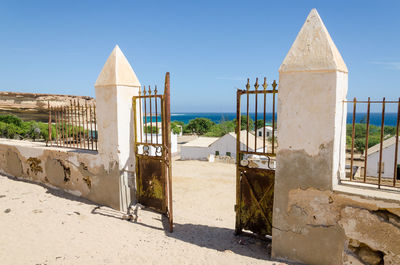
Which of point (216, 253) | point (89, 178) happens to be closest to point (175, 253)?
point (216, 253)

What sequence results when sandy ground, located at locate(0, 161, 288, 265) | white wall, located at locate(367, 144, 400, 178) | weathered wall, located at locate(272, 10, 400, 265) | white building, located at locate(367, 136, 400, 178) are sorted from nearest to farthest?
weathered wall, located at locate(272, 10, 400, 265) < sandy ground, located at locate(0, 161, 288, 265) < white building, located at locate(367, 136, 400, 178) < white wall, located at locate(367, 144, 400, 178)

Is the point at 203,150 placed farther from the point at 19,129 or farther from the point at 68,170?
the point at 68,170

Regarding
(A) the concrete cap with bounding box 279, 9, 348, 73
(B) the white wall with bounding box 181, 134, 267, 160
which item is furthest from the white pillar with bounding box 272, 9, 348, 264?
(B) the white wall with bounding box 181, 134, 267, 160

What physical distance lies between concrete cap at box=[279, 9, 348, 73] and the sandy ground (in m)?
3.10

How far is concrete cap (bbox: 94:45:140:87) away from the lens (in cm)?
622

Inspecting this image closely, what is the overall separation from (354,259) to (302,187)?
3.95 ft

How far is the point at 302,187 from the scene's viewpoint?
4.25 meters

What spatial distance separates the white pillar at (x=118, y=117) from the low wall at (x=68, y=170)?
176mm

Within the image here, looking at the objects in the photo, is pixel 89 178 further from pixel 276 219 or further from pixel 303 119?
pixel 303 119

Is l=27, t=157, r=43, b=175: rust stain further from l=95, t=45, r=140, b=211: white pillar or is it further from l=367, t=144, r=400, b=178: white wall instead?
l=367, t=144, r=400, b=178: white wall

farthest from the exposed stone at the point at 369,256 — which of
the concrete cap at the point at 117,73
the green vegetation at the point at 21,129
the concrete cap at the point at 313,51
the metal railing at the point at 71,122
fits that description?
the green vegetation at the point at 21,129

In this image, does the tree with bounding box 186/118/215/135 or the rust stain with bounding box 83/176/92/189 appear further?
the tree with bounding box 186/118/215/135

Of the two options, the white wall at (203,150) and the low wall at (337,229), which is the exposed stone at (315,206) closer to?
the low wall at (337,229)

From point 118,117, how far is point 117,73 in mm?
998
